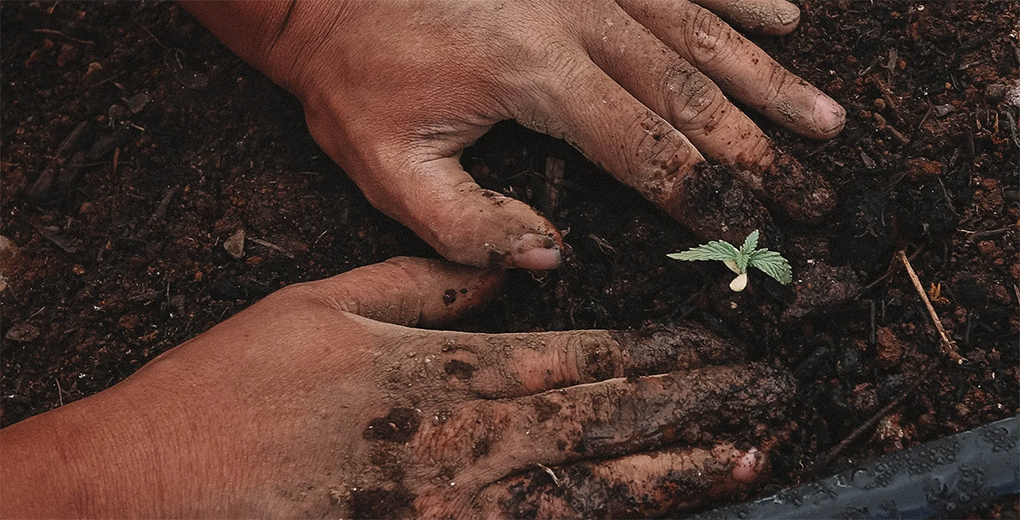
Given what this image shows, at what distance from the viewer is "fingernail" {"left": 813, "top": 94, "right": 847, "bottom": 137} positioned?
1.95 metres

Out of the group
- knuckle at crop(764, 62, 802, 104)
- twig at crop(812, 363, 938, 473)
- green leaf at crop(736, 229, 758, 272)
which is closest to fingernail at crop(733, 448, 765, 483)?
twig at crop(812, 363, 938, 473)

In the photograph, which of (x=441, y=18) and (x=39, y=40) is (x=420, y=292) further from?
(x=39, y=40)

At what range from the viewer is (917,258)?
1801mm

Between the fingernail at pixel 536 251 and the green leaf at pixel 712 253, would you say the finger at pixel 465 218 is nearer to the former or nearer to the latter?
the fingernail at pixel 536 251

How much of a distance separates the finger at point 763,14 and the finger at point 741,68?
4.9 inches

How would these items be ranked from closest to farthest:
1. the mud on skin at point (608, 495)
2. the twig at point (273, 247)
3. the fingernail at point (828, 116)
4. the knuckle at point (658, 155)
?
the mud on skin at point (608, 495) < the knuckle at point (658, 155) < the fingernail at point (828, 116) < the twig at point (273, 247)

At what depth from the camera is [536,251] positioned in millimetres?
1745

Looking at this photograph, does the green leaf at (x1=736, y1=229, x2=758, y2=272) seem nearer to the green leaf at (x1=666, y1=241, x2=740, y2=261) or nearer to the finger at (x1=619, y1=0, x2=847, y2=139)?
the green leaf at (x1=666, y1=241, x2=740, y2=261)

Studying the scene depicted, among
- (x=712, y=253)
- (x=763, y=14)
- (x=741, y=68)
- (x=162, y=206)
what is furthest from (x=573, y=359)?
(x=162, y=206)

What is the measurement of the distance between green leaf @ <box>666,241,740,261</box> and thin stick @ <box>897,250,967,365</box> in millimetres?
446

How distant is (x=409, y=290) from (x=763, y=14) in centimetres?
132

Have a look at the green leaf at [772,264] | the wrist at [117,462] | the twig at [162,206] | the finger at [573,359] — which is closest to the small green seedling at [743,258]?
the green leaf at [772,264]

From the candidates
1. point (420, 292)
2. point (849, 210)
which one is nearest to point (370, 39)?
point (420, 292)

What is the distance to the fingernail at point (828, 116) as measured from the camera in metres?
1.95
